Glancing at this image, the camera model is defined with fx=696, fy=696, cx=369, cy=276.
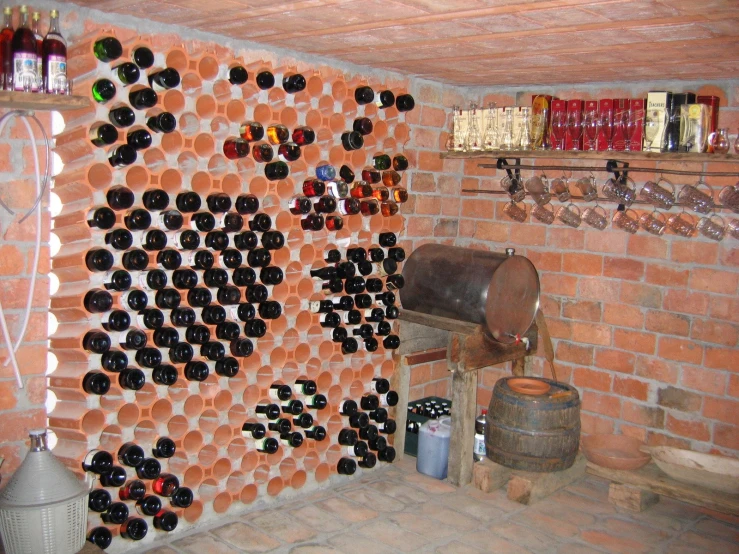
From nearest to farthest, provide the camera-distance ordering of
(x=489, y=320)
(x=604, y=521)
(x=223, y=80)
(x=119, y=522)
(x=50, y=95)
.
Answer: (x=50, y=95) → (x=119, y=522) → (x=223, y=80) → (x=604, y=521) → (x=489, y=320)

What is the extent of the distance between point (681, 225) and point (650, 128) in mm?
501

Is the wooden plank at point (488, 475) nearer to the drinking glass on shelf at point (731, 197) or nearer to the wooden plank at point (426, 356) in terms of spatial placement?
the wooden plank at point (426, 356)

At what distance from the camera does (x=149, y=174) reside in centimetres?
274

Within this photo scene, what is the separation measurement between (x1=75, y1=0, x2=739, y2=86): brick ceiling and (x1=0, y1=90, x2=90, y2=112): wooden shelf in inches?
16.1

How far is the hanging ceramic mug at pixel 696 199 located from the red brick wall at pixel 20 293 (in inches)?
110

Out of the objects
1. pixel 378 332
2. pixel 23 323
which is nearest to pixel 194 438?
pixel 23 323

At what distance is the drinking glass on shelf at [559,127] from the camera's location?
143 inches

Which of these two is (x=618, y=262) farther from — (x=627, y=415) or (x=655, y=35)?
(x=655, y=35)

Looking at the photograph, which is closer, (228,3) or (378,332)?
(228,3)

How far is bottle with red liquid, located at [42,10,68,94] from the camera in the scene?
2.31 meters

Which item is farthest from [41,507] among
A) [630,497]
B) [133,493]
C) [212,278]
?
[630,497]

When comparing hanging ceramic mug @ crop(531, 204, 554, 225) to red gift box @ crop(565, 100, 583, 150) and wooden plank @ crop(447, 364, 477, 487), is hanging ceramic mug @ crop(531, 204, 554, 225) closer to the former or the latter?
red gift box @ crop(565, 100, 583, 150)

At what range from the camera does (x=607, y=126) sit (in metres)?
3.48

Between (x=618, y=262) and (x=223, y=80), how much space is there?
7.49 ft
